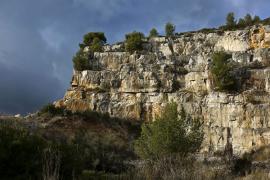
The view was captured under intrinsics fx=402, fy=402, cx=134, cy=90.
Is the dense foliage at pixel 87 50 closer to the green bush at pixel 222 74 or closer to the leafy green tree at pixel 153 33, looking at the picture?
the leafy green tree at pixel 153 33

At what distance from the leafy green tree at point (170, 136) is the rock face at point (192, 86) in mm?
17506

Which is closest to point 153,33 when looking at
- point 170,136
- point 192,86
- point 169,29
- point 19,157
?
point 169,29

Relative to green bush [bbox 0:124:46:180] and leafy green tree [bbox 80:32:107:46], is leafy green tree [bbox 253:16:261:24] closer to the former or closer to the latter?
leafy green tree [bbox 80:32:107:46]

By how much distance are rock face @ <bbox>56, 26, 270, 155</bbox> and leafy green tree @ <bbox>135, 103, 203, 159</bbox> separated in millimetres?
17506

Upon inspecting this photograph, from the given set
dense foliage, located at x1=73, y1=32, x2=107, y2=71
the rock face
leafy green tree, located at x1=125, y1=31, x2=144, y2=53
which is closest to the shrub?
dense foliage, located at x1=73, y1=32, x2=107, y2=71

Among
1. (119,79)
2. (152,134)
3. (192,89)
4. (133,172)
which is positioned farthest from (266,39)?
(133,172)

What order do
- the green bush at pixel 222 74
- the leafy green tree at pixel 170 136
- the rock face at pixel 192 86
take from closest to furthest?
1. the leafy green tree at pixel 170 136
2. the rock face at pixel 192 86
3. the green bush at pixel 222 74

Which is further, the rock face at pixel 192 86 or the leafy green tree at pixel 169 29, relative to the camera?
the leafy green tree at pixel 169 29

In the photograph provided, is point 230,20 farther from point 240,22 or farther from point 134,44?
point 134,44

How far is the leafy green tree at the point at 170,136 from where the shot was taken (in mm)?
25188

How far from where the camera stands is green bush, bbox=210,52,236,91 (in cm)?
4809

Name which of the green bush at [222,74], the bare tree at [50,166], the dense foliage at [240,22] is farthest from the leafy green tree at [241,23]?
the bare tree at [50,166]

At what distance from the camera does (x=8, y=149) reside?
987 centimetres

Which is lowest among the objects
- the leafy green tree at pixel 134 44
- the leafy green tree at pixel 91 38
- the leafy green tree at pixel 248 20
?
the leafy green tree at pixel 134 44
